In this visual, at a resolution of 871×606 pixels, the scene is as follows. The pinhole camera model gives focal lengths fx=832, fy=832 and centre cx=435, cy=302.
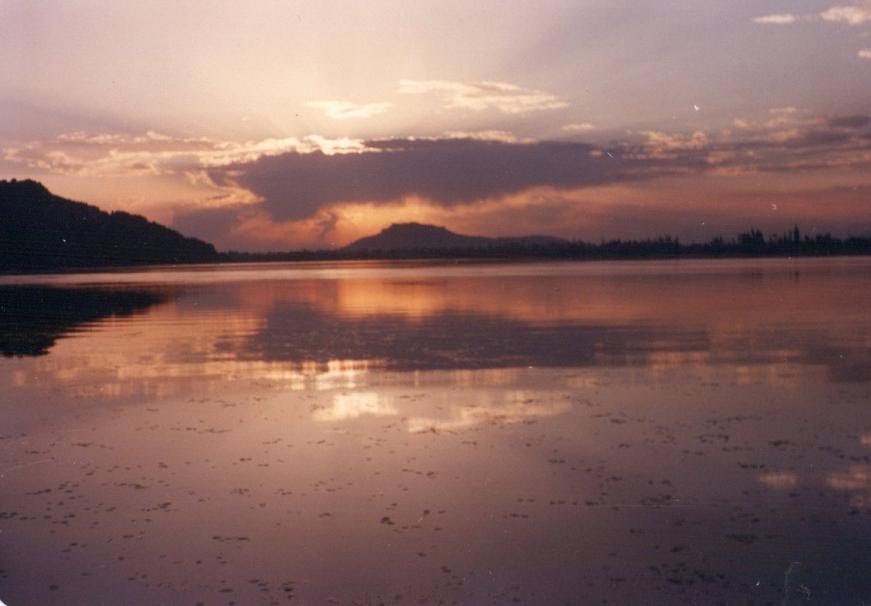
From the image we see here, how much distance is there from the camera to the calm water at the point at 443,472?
5.12 metres

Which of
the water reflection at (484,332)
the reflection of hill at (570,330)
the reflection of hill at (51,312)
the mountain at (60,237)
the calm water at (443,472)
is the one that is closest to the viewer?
the calm water at (443,472)

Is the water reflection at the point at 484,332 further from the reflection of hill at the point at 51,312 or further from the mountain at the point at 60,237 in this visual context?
the mountain at the point at 60,237

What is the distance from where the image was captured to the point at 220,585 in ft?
16.6

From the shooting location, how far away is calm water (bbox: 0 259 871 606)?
512cm

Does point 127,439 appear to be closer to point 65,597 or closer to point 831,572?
point 65,597

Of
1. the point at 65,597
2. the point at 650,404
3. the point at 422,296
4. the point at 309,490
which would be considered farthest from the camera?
the point at 422,296

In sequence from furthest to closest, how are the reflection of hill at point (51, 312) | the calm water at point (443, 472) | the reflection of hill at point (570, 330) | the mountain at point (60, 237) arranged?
the mountain at point (60, 237)
the reflection of hill at point (51, 312)
the reflection of hill at point (570, 330)
the calm water at point (443, 472)

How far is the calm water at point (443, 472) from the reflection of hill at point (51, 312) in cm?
156

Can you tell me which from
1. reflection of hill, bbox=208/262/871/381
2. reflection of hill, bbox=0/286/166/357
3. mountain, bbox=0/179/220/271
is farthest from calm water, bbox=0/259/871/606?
mountain, bbox=0/179/220/271

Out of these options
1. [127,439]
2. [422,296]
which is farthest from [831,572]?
[422,296]

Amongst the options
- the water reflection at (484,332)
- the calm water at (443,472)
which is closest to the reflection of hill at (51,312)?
the water reflection at (484,332)

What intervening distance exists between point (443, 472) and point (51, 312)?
20697 millimetres

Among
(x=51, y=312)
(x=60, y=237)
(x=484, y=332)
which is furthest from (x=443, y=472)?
(x=60, y=237)

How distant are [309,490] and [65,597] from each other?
2130 mm
